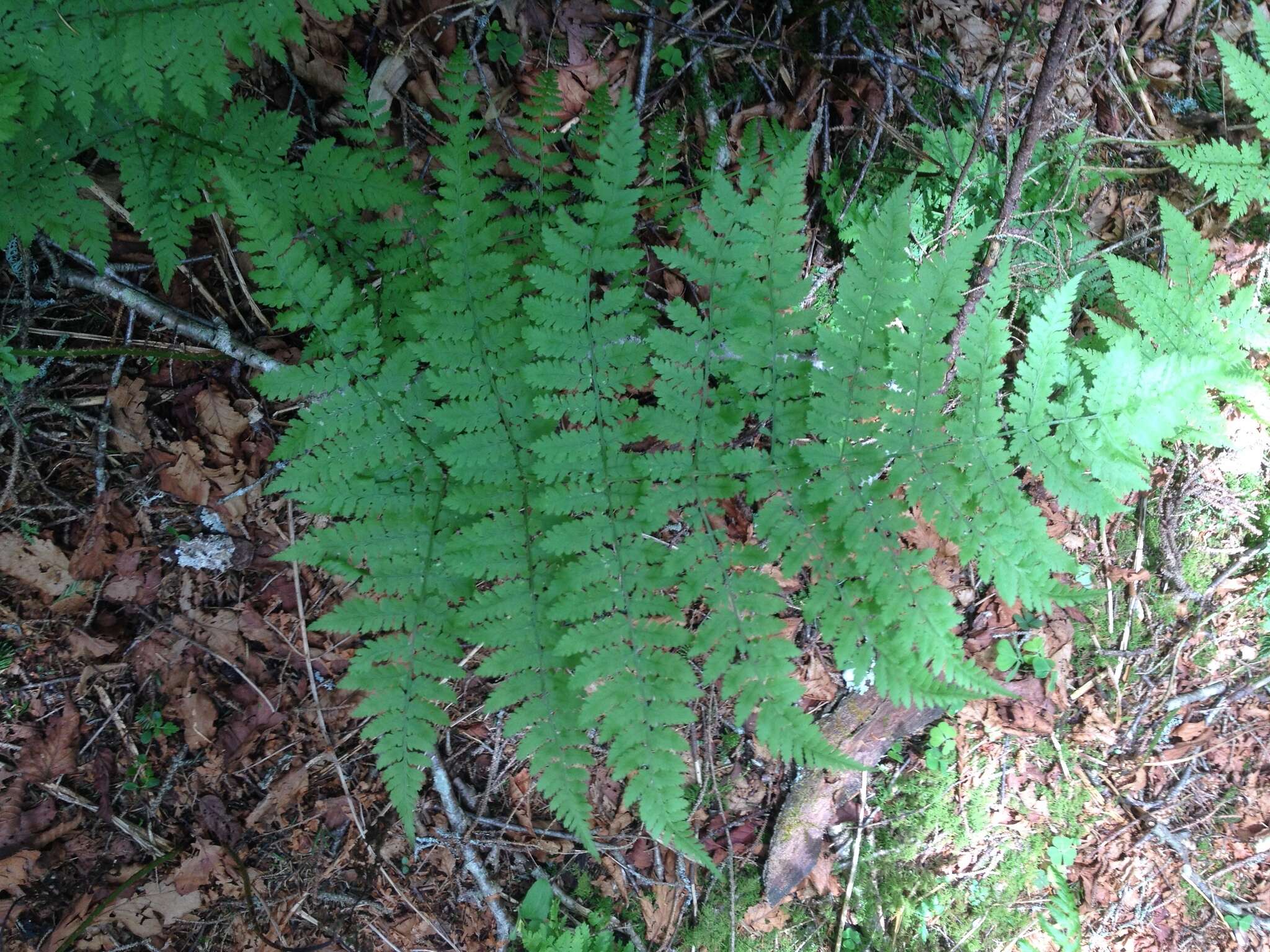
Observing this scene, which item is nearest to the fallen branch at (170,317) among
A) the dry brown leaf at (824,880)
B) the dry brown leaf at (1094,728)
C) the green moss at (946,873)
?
the dry brown leaf at (824,880)

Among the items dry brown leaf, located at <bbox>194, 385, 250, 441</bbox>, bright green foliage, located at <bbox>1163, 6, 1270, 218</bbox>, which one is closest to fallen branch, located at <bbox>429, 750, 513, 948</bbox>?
dry brown leaf, located at <bbox>194, 385, 250, 441</bbox>

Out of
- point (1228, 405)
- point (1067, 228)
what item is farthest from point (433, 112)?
point (1228, 405)

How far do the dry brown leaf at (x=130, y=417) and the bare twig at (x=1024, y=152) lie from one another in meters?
3.56

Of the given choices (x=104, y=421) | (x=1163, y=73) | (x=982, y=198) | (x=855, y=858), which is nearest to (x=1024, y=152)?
(x=982, y=198)

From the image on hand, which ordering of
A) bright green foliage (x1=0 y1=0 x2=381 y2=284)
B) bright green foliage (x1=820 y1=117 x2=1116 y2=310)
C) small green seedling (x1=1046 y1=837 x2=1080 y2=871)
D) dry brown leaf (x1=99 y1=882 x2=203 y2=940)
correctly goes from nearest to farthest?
1. bright green foliage (x1=0 y1=0 x2=381 y2=284)
2. dry brown leaf (x1=99 y1=882 x2=203 y2=940)
3. bright green foliage (x1=820 y1=117 x2=1116 y2=310)
4. small green seedling (x1=1046 y1=837 x2=1080 y2=871)

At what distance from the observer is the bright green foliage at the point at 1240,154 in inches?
150

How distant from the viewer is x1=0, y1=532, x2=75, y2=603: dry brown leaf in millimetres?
3252

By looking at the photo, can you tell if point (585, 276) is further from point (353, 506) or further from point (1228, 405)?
point (1228, 405)

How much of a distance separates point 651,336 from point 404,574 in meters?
1.22

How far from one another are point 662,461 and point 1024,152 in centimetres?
221

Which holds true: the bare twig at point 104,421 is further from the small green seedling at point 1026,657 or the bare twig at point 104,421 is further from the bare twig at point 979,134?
the small green seedling at point 1026,657

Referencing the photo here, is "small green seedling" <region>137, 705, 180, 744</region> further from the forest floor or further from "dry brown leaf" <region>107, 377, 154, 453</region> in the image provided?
"dry brown leaf" <region>107, 377, 154, 453</region>

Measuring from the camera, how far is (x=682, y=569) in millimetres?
2576

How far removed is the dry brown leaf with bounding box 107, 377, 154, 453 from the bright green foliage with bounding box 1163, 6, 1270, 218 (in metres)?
5.10
